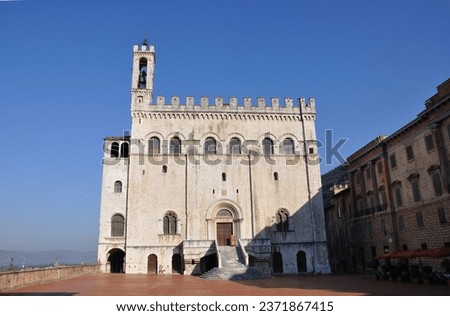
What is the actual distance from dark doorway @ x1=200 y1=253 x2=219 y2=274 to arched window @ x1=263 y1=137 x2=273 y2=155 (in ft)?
33.3

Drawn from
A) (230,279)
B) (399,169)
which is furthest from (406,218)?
(230,279)

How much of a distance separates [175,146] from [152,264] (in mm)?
10090

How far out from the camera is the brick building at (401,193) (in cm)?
2214

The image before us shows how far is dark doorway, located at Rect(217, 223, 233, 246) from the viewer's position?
30578 millimetres

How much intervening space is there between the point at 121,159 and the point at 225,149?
9.11 meters

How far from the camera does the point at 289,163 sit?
32656 millimetres

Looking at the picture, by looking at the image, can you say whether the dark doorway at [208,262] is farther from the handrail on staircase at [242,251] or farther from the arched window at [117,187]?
the arched window at [117,187]

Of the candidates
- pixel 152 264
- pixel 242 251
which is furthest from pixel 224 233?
pixel 152 264

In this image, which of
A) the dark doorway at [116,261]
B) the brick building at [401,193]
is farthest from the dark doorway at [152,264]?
the brick building at [401,193]

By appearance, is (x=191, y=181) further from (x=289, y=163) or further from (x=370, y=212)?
(x=370, y=212)

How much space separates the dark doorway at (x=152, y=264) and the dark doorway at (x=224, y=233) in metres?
5.36

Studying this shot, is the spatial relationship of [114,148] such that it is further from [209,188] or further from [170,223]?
[209,188]

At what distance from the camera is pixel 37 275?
1808 centimetres

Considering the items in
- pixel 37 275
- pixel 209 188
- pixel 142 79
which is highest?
pixel 142 79
